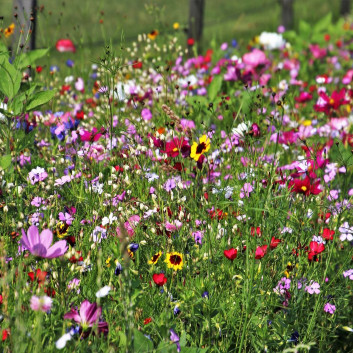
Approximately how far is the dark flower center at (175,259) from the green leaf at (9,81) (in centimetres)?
119

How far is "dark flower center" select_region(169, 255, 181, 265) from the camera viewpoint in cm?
185

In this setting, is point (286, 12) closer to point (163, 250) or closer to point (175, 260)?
point (163, 250)

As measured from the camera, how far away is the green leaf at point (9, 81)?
100.0 inches

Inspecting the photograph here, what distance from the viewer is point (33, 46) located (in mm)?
4383

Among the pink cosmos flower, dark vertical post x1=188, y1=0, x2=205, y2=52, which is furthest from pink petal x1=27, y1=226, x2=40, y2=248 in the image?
dark vertical post x1=188, y1=0, x2=205, y2=52

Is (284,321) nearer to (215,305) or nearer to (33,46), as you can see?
(215,305)

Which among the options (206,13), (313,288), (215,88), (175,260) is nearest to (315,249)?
(313,288)

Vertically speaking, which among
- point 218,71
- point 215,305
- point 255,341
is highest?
point 218,71

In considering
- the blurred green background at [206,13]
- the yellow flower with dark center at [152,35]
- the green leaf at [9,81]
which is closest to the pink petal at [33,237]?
the green leaf at [9,81]

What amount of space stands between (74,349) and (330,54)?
17.4 feet

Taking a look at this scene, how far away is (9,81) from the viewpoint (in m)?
2.53

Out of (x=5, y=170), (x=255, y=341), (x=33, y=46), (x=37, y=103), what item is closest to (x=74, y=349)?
(x=255, y=341)

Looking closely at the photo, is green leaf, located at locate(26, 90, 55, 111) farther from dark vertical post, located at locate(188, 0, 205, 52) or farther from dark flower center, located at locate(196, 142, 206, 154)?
dark vertical post, located at locate(188, 0, 205, 52)

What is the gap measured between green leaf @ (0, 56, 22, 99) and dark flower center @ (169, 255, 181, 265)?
119 cm
